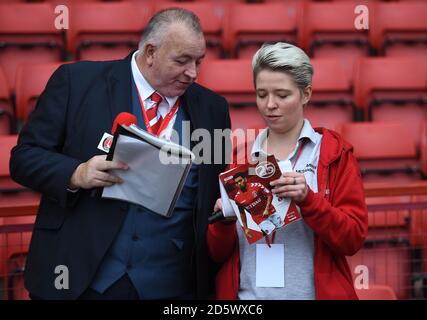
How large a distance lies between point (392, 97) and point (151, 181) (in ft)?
9.27

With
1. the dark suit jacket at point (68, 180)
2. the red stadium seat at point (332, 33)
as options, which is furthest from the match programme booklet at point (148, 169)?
the red stadium seat at point (332, 33)

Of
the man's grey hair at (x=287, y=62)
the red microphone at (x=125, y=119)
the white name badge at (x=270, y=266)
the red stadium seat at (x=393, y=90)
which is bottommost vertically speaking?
the white name badge at (x=270, y=266)

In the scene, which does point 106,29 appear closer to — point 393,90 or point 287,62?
point 393,90

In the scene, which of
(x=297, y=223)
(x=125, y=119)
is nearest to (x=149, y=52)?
(x=125, y=119)

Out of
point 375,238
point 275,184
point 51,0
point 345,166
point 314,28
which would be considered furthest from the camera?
point 51,0

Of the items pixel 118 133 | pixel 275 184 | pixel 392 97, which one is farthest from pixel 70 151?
pixel 392 97

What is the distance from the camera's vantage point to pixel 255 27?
5.13 m

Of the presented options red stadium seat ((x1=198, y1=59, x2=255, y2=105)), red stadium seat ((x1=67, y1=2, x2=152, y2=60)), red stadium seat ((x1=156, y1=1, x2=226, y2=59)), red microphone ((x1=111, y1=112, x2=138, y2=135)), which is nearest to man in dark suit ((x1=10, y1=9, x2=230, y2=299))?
red microphone ((x1=111, y1=112, x2=138, y2=135))

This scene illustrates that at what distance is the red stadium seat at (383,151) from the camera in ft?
13.0

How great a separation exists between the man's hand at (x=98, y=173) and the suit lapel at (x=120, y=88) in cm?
21

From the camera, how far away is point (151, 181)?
2115mm

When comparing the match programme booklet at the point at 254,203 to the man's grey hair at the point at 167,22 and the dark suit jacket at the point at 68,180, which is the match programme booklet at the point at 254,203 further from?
the man's grey hair at the point at 167,22

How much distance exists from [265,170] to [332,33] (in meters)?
3.31

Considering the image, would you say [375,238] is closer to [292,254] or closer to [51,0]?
[292,254]
